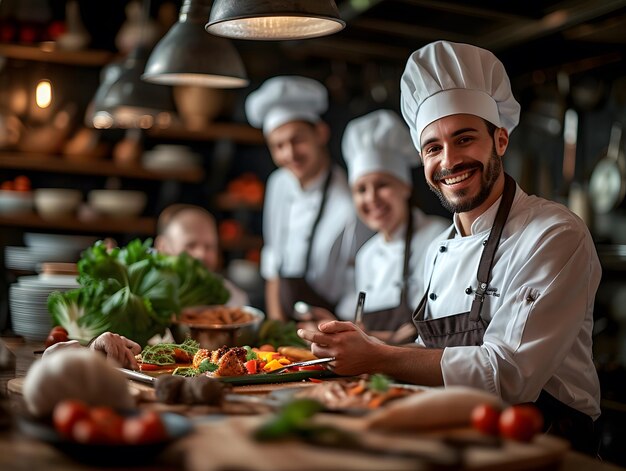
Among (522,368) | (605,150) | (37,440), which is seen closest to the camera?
(37,440)

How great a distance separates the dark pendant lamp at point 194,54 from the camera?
3.27m

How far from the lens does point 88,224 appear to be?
6.10 metres

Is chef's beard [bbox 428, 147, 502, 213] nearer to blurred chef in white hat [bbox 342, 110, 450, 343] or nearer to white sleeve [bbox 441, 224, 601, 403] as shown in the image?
white sleeve [bbox 441, 224, 601, 403]

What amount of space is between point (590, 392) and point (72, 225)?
4334mm

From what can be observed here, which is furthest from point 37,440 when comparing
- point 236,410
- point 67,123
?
point 67,123

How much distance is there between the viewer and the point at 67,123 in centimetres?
618

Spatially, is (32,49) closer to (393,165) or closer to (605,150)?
(393,165)

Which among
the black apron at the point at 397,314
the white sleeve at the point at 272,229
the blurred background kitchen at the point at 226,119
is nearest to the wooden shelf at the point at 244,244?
the blurred background kitchen at the point at 226,119

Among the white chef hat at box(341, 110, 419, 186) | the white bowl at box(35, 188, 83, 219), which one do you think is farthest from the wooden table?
the white bowl at box(35, 188, 83, 219)

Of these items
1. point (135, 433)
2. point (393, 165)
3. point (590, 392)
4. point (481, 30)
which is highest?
point (481, 30)

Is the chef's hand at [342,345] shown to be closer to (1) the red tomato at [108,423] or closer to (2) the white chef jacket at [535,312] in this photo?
(2) the white chef jacket at [535,312]

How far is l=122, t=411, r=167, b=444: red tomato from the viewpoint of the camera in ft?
5.07

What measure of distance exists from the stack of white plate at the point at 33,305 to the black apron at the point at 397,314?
→ 61.3 inches

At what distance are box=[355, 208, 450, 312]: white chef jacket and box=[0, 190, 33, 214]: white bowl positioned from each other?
8.57 feet
